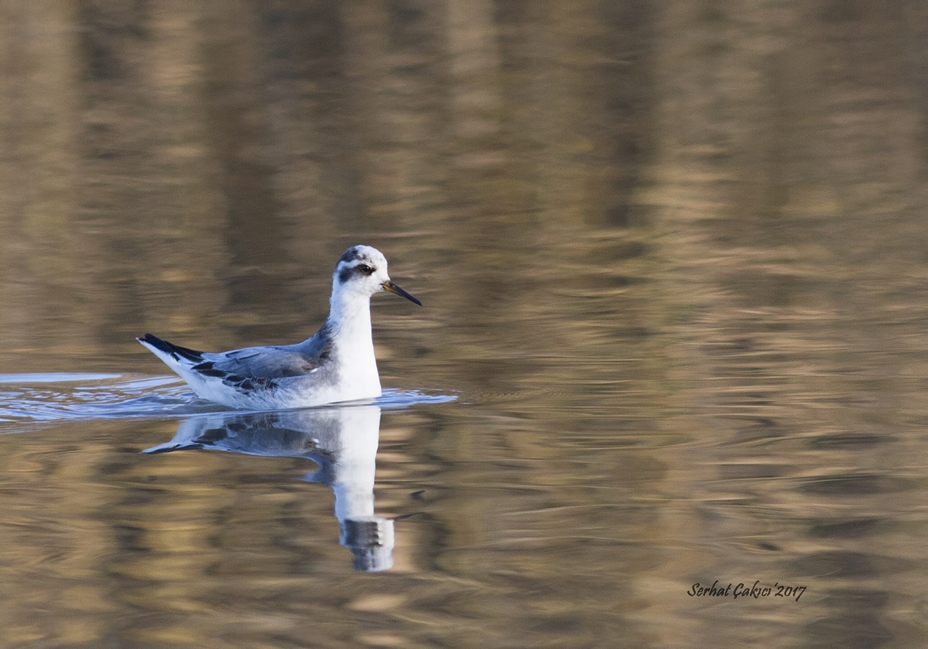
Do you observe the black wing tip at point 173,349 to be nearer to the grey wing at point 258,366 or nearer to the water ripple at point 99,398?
the grey wing at point 258,366

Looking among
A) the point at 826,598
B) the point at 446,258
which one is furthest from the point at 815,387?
the point at 446,258

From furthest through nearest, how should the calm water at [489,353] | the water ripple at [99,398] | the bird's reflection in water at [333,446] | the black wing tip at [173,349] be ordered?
the black wing tip at [173,349], the water ripple at [99,398], the bird's reflection in water at [333,446], the calm water at [489,353]

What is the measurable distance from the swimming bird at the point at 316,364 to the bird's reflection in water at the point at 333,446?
5.6 inches

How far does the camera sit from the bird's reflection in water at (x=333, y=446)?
7406 mm

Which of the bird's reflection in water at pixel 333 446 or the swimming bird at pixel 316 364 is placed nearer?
the bird's reflection in water at pixel 333 446

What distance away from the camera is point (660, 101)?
26438 mm

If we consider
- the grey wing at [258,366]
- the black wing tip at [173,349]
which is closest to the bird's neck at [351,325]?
the grey wing at [258,366]

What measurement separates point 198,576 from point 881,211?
482 inches

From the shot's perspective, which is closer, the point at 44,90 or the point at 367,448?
the point at 367,448

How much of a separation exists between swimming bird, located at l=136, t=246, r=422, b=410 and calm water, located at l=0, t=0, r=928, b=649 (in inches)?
7.9

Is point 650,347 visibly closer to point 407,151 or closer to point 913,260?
point 913,260

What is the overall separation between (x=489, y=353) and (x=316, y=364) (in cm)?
169

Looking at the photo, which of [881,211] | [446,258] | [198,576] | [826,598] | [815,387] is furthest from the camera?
[881,211]

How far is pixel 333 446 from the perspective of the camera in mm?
9430
